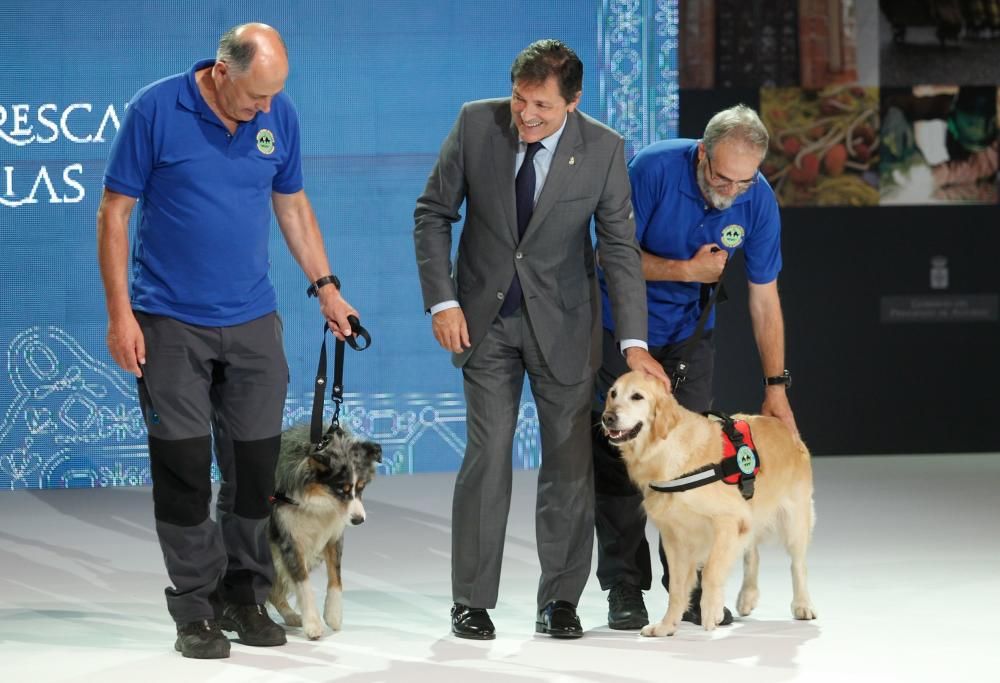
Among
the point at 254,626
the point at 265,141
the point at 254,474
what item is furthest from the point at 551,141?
the point at 254,626

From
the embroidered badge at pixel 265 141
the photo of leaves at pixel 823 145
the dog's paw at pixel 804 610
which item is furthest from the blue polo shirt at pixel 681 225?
the photo of leaves at pixel 823 145

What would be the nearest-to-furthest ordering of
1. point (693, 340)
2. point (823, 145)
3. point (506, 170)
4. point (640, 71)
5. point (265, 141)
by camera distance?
1. point (265, 141)
2. point (506, 170)
3. point (693, 340)
4. point (640, 71)
5. point (823, 145)

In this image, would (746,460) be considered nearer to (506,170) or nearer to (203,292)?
(506,170)

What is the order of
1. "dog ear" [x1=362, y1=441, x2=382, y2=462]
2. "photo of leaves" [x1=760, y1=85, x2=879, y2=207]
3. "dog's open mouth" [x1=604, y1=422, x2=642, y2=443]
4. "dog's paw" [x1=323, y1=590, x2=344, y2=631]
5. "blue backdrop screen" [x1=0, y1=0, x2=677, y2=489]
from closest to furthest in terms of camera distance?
"dog's open mouth" [x1=604, y1=422, x2=642, y2=443]
"dog's paw" [x1=323, y1=590, x2=344, y2=631]
"dog ear" [x1=362, y1=441, x2=382, y2=462]
"blue backdrop screen" [x1=0, y1=0, x2=677, y2=489]
"photo of leaves" [x1=760, y1=85, x2=879, y2=207]

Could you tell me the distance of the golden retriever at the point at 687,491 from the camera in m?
3.77

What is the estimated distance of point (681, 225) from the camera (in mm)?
Answer: 4059

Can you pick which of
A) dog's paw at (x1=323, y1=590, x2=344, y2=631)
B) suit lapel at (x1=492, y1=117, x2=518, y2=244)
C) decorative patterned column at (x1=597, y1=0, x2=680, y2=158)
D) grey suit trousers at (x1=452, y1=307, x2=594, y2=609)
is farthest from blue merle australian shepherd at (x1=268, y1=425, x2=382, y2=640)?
decorative patterned column at (x1=597, y1=0, x2=680, y2=158)

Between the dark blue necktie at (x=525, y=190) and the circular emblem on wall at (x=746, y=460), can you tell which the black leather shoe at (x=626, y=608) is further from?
the dark blue necktie at (x=525, y=190)

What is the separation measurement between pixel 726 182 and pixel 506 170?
1.99ft

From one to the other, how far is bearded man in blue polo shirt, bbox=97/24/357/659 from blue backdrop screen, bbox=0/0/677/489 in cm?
280

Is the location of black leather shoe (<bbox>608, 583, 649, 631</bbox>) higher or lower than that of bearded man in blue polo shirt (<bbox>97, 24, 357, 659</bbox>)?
lower

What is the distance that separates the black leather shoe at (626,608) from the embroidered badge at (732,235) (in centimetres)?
101

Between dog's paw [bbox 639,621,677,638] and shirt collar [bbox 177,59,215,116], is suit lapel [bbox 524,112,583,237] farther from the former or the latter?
dog's paw [bbox 639,621,677,638]

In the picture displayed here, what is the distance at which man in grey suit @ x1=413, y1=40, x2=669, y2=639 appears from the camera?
3.80 meters
